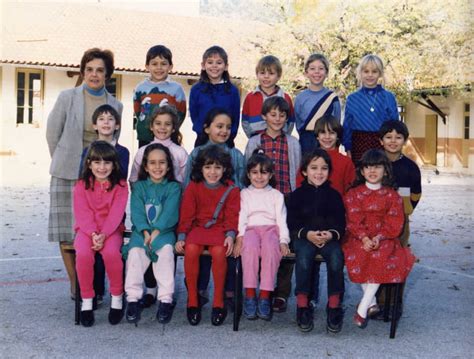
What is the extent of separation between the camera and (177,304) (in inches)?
208

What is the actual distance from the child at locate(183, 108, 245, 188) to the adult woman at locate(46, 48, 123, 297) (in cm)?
80

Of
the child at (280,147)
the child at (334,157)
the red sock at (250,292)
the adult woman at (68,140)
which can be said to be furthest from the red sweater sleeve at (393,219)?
the adult woman at (68,140)

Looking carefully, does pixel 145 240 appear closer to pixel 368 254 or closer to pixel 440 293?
pixel 368 254

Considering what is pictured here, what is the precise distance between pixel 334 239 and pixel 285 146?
3.11 feet

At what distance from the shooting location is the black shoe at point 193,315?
4.69m

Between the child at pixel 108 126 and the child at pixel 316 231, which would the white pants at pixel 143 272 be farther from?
the child at pixel 316 231

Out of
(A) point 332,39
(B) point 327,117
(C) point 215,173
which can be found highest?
(A) point 332,39

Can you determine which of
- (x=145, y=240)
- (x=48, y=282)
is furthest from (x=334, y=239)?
(x=48, y=282)

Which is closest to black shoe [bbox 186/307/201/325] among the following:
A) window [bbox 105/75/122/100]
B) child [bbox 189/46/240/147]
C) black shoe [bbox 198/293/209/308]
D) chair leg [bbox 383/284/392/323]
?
black shoe [bbox 198/293/209/308]

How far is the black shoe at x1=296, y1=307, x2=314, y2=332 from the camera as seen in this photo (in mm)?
4582

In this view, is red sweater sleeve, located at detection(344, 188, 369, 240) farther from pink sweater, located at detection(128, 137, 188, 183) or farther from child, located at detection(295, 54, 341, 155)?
pink sweater, located at detection(128, 137, 188, 183)

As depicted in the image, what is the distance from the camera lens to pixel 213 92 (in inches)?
229

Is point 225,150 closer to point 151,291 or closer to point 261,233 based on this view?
point 261,233

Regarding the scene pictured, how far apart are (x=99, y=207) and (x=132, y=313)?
78cm
